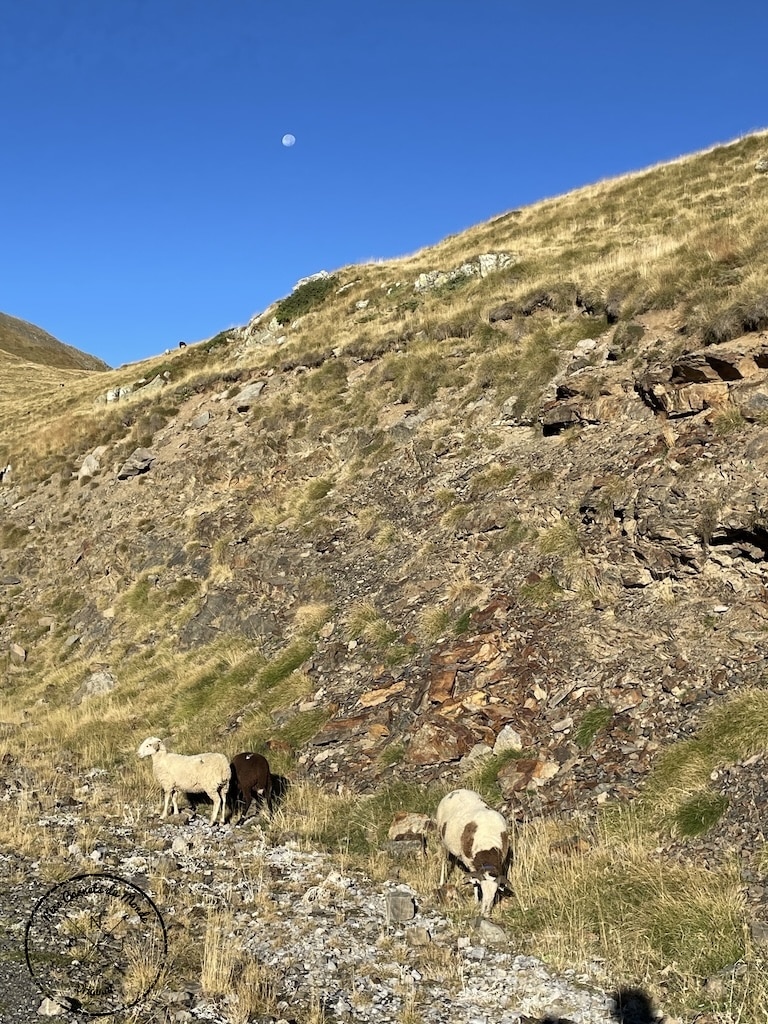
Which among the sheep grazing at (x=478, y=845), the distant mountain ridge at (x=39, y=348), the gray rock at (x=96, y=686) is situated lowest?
the gray rock at (x=96, y=686)

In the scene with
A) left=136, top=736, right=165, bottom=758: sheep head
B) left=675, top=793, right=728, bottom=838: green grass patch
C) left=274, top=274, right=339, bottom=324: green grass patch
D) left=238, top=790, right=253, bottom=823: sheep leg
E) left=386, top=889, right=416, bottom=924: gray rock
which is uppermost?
left=274, top=274, right=339, bottom=324: green grass patch

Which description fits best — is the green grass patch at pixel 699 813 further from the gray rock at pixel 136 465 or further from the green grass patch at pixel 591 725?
the gray rock at pixel 136 465

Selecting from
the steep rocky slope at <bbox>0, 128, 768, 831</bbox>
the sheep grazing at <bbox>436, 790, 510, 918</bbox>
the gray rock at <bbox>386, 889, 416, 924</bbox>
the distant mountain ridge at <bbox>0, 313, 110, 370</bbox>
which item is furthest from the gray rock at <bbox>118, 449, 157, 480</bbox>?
the distant mountain ridge at <bbox>0, 313, 110, 370</bbox>

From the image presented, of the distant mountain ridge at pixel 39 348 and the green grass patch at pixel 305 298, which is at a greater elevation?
the distant mountain ridge at pixel 39 348

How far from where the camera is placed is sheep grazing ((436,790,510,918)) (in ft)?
28.2

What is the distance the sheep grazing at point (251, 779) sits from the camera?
40.7 feet

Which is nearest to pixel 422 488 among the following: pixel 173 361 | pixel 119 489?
pixel 119 489

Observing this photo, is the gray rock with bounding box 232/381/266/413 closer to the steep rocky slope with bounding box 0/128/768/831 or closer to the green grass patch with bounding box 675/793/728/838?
the steep rocky slope with bounding box 0/128/768/831

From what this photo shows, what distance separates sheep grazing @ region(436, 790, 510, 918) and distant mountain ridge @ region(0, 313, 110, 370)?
339 ft

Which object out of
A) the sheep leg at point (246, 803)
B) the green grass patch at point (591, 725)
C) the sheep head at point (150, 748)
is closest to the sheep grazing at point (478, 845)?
the green grass patch at point (591, 725)

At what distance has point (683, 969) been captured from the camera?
22.5 ft

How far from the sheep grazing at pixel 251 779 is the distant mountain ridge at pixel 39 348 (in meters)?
99.1

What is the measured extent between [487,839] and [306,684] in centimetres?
730

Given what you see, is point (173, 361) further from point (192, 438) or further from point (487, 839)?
point (487, 839)
